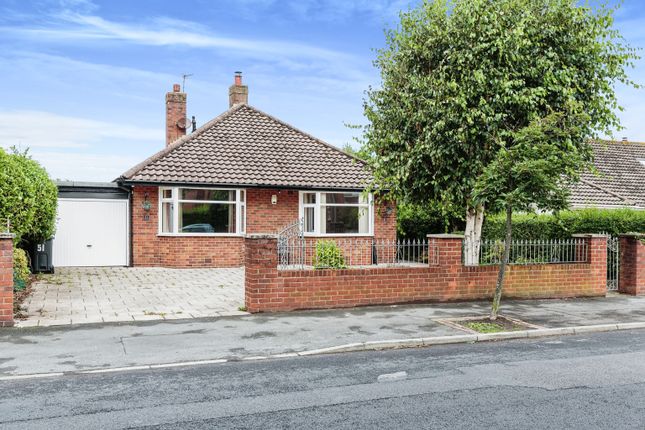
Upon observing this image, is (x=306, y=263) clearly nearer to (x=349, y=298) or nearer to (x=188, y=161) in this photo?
(x=349, y=298)

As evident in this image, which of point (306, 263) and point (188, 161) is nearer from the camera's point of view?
point (306, 263)

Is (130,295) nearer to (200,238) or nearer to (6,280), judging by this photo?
(6,280)

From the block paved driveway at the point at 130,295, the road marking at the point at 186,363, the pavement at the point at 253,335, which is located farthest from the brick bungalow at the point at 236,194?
the road marking at the point at 186,363

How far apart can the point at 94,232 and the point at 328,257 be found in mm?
10099

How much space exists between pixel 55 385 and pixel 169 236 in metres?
12.4

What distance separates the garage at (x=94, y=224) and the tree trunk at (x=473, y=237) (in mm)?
10845

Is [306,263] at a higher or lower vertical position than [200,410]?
higher

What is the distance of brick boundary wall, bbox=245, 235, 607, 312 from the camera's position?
10.8 metres

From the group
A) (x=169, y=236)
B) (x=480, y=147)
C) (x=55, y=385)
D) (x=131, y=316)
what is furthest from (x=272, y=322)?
(x=169, y=236)

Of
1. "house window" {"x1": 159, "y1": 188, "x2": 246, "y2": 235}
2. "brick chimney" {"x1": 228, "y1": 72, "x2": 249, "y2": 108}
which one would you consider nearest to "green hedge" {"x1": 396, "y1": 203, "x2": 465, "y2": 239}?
"house window" {"x1": 159, "y1": 188, "x2": 246, "y2": 235}

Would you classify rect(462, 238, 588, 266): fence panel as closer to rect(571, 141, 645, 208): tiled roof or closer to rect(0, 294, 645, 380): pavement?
rect(0, 294, 645, 380): pavement

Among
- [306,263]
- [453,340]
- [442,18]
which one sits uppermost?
[442,18]

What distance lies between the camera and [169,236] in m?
18.6

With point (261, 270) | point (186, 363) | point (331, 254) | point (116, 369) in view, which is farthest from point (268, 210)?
point (116, 369)
